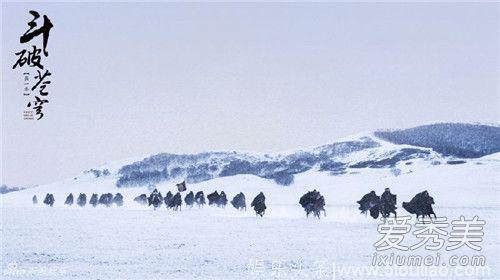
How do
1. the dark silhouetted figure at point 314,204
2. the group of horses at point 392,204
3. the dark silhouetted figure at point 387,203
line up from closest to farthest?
the group of horses at point 392,204, the dark silhouetted figure at point 387,203, the dark silhouetted figure at point 314,204

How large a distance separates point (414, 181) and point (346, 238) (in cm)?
8045

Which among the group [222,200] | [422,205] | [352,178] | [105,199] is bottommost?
[422,205]

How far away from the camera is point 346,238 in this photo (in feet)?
92.7

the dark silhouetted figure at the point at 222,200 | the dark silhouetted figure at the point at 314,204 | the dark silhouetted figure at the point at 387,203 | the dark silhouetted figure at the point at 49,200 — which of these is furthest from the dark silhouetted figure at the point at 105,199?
the dark silhouetted figure at the point at 387,203

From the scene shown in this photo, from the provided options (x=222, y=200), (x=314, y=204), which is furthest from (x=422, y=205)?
(x=222, y=200)

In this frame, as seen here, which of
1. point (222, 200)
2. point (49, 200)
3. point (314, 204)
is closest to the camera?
point (314, 204)

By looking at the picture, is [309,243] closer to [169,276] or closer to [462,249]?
[462,249]

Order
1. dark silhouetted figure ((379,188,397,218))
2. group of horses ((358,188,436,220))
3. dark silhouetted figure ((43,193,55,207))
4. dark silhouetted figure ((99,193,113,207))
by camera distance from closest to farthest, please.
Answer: group of horses ((358,188,436,220)), dark silhouetted figure ((379,188,397,218)), dark silhouetted figure ((43,193,55,207)), dark silhouetted figure ((99,193,113,207))

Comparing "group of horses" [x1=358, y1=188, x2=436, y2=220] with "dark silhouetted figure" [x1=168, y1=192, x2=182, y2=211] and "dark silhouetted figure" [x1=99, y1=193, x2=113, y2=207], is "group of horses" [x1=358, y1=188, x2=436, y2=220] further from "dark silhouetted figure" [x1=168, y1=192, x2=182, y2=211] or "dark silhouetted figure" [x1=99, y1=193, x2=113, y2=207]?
"dark silhouetted figure" [x1=99, y1=193, x2=113, y2=207]

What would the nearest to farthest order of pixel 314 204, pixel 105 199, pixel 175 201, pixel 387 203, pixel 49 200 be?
pixel 387 203, pixel 314 204, pixel 175 201, pixel 105 199, pixel 49 200

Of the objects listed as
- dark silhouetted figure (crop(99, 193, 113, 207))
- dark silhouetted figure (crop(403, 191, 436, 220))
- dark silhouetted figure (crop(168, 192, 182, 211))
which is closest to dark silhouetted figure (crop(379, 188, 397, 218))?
dark silhouetted figure (crop(403, 191, 436, 220))

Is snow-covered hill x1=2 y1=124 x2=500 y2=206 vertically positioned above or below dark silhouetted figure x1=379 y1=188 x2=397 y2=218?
above

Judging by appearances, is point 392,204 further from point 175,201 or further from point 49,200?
point 49,200

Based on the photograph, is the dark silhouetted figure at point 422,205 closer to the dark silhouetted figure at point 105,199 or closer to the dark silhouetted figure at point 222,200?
the dark silhouetted figure at point 222,200
